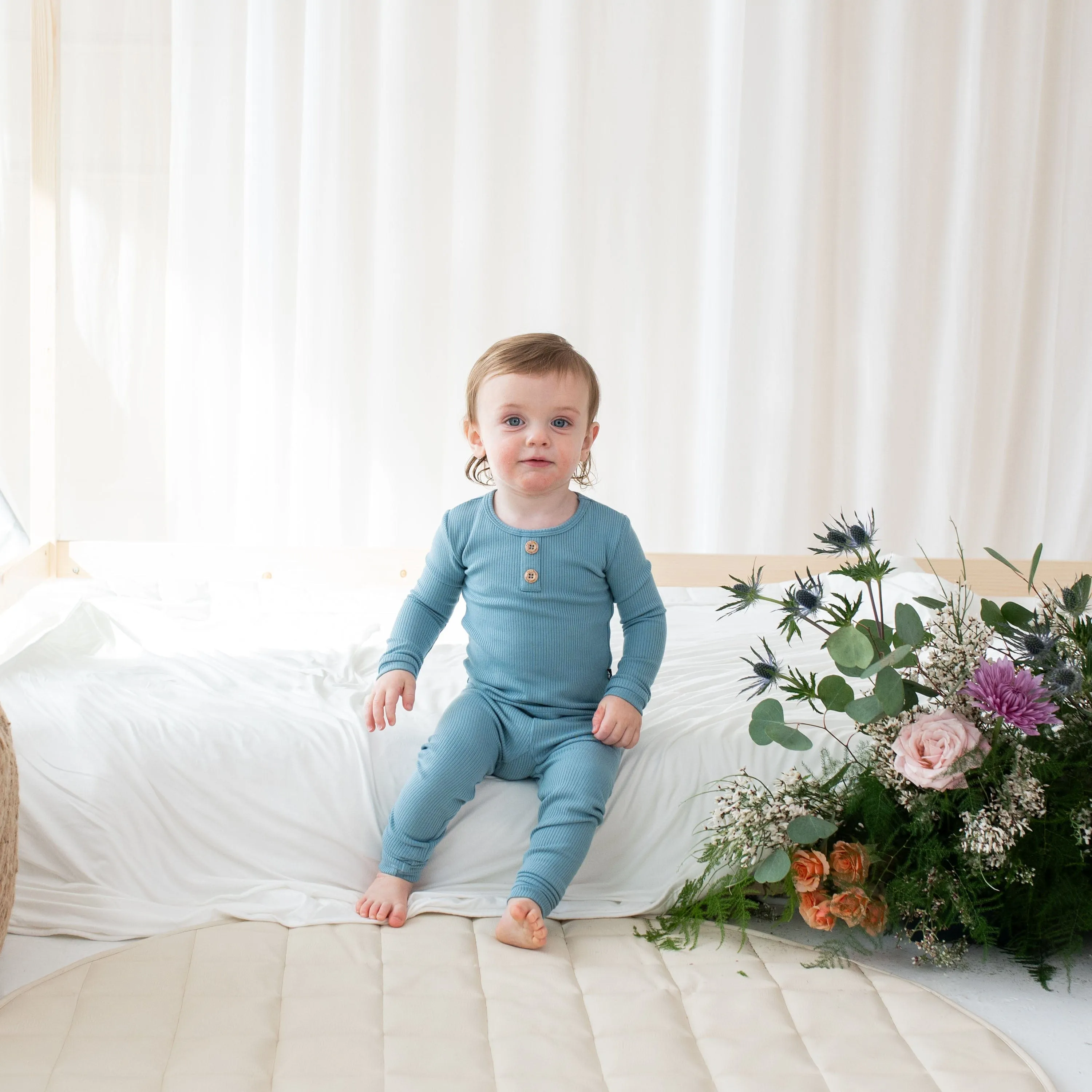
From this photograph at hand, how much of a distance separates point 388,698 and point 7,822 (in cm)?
46

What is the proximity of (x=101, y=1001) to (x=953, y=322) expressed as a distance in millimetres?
2834

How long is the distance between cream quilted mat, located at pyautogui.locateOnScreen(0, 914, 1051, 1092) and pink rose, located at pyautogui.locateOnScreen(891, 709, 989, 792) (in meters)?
0.24

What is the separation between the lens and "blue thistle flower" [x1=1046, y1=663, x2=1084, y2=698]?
1287 mm

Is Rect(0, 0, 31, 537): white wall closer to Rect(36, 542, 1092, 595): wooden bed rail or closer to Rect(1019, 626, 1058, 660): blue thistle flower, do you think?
Rect(36, 542, 1092, 595): wooden bed rail

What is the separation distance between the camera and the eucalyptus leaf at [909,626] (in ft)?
4.35

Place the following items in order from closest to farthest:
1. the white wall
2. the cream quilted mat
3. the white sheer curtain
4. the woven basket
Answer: the cream quilted mat → the woven basket → the white wall → the white sheer curtain

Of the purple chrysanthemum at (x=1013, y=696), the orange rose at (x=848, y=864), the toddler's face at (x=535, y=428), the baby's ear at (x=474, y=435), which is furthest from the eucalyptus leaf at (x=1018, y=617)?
the baby's ear at (x=474, y=435)

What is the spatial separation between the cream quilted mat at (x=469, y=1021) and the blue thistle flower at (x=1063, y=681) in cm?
37

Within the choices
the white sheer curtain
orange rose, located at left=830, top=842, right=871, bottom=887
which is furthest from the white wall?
orange rose, located at left=830, top=842, right=871, bottom=887

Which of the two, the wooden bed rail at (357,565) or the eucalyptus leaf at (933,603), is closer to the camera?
the eucalyptus leaf at (933,603)

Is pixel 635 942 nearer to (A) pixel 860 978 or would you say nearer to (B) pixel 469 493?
(A) pixel 860 978

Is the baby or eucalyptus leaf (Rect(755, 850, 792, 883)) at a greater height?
the baby

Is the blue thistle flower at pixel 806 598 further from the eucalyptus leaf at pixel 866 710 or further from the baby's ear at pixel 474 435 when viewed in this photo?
the baby's ear at pixel 474 435

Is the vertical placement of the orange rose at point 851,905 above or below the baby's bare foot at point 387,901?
above
